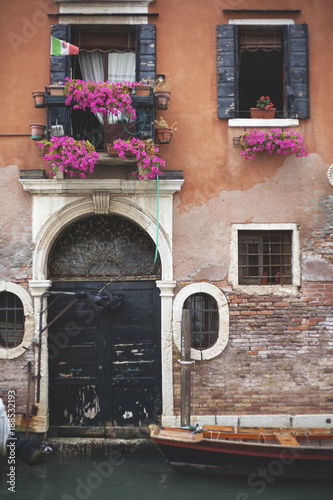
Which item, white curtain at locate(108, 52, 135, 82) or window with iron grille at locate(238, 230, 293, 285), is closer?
window with iron grille at locate(238, 230, 293, 285)

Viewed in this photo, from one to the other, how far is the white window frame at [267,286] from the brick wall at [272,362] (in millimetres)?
91

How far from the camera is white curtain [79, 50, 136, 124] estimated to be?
23.1 ft

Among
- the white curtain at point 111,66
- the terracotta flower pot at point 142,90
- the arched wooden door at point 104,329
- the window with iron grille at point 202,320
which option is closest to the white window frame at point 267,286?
the window with iron grille at point 202,320

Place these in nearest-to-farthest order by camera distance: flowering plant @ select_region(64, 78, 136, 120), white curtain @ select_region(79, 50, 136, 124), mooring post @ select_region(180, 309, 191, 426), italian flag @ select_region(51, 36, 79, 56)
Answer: mooring post @ select_region(180, 309, 191, 426) < flowering plant @ select_region(64, 78, 136, 120) < italian flag @ select_region(51, 36, 79, 56) < white curtain @ select_region(79, 50, 136, 124)

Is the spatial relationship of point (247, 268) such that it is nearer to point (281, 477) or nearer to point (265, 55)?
point (281, 477)

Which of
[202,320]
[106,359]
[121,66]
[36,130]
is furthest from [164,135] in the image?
[106,359]

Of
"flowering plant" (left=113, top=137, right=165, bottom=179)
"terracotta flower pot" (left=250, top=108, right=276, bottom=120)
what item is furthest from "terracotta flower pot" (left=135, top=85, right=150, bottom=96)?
"terracotta flower pot" (left=250, top=108, right=276, bottom=120)

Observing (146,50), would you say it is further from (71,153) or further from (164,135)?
(71,153)

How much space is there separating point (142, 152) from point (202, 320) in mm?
2232

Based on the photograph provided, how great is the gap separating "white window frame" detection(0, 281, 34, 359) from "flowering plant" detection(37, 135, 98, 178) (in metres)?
1.65

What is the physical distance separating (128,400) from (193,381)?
0.92m

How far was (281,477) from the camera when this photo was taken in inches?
235

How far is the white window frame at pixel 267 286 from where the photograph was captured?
22.1 ft

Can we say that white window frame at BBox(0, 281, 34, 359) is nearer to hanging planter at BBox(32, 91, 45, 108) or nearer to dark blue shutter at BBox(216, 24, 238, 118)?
hanging planter at BBox(32, 91, 45, 108)
